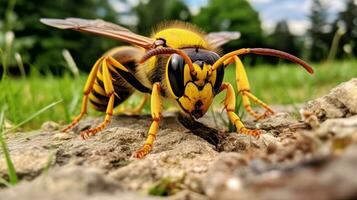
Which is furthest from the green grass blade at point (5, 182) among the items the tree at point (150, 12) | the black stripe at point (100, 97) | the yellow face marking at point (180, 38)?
the tree at point (150, 12)

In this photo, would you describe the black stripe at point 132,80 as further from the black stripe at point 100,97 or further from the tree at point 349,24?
the tree at point 349,24

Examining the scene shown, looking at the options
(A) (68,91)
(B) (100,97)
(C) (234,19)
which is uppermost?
(B) (100,97)

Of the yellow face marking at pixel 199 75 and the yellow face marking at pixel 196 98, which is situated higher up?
the yellow face marking at pixel 199 75

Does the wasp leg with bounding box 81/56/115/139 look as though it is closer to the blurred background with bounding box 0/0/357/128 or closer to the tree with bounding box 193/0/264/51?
the blurred background with bounding box 0/0/357/128

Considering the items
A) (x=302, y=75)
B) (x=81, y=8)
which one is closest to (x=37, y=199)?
(x=302, y=75)

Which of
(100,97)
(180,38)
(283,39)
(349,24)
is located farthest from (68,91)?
(283,39)

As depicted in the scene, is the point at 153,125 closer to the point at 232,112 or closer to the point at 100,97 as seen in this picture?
the point at 232,112

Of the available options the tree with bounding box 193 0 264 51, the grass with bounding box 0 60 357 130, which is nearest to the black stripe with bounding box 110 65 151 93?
the grass with bounding box 0 60 357 130
